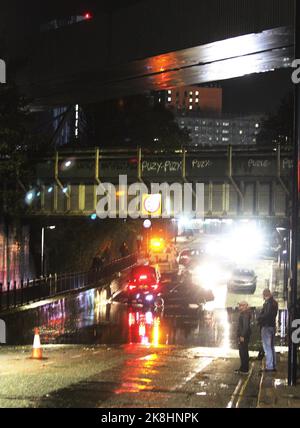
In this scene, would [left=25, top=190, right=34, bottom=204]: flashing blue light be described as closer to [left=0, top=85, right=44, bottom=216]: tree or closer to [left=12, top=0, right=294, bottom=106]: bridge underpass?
[left=0, top=85, right=44, bottom=216]: tree

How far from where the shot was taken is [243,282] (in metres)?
39.6

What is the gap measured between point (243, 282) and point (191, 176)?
13.4 m

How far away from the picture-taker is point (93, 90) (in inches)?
1270

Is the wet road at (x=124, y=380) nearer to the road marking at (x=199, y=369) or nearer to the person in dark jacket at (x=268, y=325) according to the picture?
the road marking at (x=199, y=369)

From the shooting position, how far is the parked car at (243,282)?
39469mm

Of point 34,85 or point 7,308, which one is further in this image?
point 34,85

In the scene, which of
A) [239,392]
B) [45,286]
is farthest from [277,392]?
[45,286]

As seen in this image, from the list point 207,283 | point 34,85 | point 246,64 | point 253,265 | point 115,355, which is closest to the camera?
point 115,355

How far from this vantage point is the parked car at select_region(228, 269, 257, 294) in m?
39.5

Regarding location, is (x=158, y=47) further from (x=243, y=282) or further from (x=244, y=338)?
(x=243, y=282)

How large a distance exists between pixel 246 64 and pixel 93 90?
8.32m

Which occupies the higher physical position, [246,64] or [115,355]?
[246,64]
